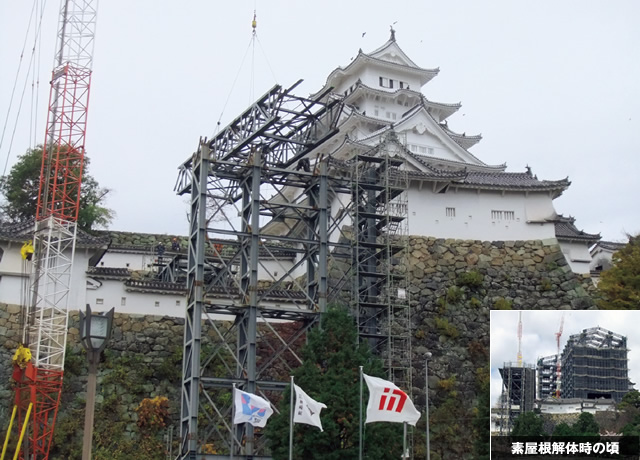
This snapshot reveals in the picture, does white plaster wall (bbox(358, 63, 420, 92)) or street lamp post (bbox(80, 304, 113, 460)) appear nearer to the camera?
street lamp post (bbox(80, 304, 113, 460))

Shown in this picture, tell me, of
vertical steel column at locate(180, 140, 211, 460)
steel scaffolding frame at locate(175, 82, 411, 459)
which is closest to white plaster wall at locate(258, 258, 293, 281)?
steel scaffolding frame at locate(175, 82, 411, 459)

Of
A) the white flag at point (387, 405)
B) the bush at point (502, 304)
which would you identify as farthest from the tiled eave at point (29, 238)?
the white flag at point (387, 405)

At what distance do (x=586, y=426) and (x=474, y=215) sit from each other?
20.4 meters

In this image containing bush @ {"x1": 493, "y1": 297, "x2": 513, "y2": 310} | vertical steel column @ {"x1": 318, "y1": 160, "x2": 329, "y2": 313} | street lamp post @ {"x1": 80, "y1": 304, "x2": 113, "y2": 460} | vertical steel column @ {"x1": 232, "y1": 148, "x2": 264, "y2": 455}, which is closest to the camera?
street lamp post @ {"x1": 80, "y1": 304, "x2": 113, "y2": 460}

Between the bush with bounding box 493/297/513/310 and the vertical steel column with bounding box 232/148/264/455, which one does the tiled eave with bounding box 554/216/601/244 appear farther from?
the vertical steel column with bounding box 232/148/264/455

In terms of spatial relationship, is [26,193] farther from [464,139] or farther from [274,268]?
[464,139]

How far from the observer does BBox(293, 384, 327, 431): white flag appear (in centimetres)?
2738

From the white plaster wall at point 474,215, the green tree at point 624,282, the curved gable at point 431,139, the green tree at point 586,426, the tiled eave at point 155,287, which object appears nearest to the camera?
the green tree at point 586,426

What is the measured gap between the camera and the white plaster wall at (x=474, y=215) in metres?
45.2

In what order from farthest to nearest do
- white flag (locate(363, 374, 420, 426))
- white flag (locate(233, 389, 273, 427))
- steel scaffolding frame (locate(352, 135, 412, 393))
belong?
steel scaffolding frame (locate(352, 135, 412, 393)) → white flag (locate(233, 389, 273, 427)) → white flag (locate(363, 374, 420, 426))

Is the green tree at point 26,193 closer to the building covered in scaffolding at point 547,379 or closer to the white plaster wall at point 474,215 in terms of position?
the white plaster wall at point 474,215

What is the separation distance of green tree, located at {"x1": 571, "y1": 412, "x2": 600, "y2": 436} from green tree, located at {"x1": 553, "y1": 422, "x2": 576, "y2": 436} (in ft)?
0.34

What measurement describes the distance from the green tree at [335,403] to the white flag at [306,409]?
1114 mm

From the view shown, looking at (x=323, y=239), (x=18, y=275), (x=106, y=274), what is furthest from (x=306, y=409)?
(x=18, y=275)
